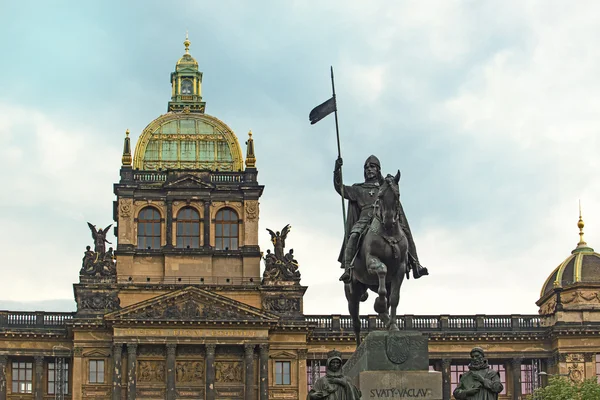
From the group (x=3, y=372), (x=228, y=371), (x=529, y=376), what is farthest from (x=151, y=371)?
(x=529, y=376)

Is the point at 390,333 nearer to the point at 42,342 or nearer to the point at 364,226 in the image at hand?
the point at 364,226

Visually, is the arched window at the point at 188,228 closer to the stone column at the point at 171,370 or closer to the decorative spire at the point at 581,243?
the stone column at the point at 171,370

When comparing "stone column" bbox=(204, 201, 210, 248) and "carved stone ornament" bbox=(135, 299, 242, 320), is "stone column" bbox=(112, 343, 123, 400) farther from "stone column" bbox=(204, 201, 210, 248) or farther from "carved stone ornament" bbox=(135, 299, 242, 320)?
"stone column" bbox=(204, 201, 210, 248)

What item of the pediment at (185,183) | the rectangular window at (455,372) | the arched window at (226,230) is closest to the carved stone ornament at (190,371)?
the arched window at (226,230)

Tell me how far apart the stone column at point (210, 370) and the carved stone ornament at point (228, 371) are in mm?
908

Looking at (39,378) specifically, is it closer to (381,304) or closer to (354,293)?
(354,293)

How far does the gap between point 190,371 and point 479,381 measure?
78.3m

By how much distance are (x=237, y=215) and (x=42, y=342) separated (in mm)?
16000

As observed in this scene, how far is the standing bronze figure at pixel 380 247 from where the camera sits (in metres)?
27.3

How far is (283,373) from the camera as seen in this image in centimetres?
10400

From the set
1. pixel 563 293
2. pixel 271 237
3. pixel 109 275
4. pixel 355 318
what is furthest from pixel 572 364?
pixel 355 318

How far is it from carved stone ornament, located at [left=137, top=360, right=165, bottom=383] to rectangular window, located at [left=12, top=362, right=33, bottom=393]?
7408 mm

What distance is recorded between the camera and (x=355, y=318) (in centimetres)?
2966

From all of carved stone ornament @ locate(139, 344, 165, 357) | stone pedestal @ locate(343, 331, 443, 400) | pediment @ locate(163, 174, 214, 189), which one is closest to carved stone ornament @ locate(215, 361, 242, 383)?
carved stone ornament @ locate(139, 344, 165, 357)
